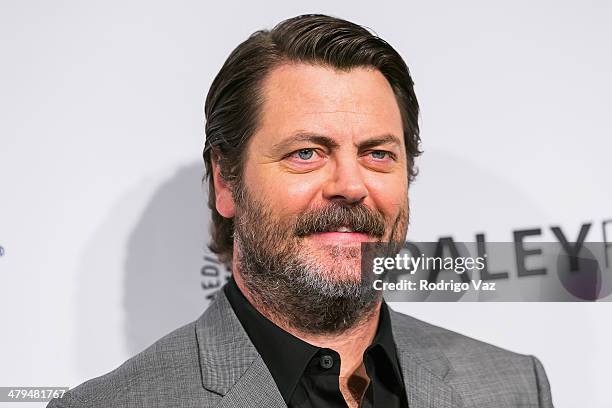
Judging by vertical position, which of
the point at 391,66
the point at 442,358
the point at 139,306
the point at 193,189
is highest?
the point at 391,66

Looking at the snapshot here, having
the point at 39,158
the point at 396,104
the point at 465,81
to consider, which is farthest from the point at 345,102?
the point at 39,158

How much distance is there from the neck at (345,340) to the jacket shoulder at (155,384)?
0.17 metres

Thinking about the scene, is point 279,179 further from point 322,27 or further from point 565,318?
point 565,318

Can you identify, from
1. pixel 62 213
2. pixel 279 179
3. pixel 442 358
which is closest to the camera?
pixel 279 179

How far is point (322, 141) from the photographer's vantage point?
1501 mm

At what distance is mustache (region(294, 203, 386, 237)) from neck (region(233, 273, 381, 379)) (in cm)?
19

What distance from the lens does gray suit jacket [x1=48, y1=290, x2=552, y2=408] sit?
56.1 inches

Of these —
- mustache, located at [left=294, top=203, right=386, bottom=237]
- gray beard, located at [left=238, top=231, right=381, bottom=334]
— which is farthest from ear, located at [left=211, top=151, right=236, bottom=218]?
mustache, located at [left=294, top=203, right=386, bottom=237]

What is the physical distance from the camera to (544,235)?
186cm

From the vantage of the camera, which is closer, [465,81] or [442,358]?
[442,358]

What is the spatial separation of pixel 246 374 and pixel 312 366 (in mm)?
125

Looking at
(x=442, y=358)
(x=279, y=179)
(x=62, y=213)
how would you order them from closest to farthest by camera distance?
1. (x=279, y=179)
2. (x=442, y=358)
3. (x=62, y=213)

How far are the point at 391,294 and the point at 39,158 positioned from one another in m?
0.88

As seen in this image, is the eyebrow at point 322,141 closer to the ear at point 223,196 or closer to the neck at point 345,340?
the ear at point 223,196
